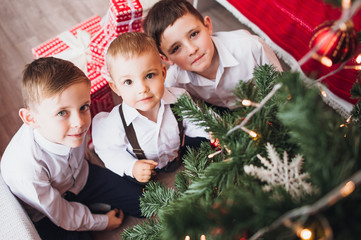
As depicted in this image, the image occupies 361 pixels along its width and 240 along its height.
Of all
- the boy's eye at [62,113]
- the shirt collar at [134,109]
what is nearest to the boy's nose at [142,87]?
the shirt collar at [134,109]

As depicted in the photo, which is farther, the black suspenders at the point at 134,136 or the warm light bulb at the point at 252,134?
the black suspenders at the point at 134,136

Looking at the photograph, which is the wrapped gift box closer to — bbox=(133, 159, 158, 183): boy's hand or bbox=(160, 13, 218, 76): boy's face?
bbox=(160, 13, 218, 76): boy's face

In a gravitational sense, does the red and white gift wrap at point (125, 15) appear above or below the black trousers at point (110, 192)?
above

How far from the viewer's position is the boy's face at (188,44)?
1.03 metres

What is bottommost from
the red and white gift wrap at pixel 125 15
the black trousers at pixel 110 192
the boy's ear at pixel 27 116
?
the black trousers at pixel 110 192

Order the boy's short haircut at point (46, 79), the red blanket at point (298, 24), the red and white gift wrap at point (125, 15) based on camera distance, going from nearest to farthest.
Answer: the boy's short haircut at point (46, 79), the red and white gift wrap at point (125, 15), the red blanket at point (298, 24)

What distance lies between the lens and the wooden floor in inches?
64.9

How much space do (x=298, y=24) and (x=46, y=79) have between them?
1.18m

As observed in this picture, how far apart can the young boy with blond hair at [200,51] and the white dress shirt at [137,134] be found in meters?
0.15

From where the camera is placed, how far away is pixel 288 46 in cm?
149

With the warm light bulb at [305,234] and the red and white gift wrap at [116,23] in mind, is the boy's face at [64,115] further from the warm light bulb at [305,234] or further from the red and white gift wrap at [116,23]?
the warm light bulb at [305,234]

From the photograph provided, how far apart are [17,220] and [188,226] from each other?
0.63m

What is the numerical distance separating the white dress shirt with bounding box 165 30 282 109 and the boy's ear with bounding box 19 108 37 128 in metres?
0.57

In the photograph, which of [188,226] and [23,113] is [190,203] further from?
[23,113]
